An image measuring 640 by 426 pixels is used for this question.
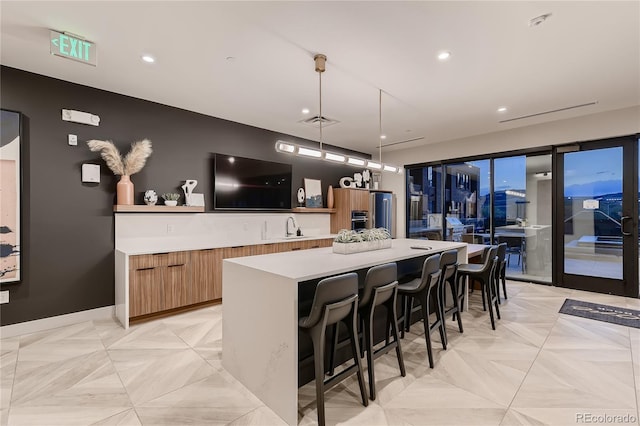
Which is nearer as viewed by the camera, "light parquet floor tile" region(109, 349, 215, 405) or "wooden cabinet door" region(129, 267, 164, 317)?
"light parquet floor tile" region(109, 349, 215, 405)

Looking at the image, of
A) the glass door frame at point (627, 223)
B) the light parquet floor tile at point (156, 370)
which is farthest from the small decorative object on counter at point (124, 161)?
the glass door frame at point (627, 223)

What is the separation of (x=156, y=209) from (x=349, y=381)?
3.21m

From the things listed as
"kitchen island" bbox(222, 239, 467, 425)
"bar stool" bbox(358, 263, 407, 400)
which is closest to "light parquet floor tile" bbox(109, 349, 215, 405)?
"kitchen island" bbox(222, 239, 467, 425)

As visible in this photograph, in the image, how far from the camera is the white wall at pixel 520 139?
4.72 m

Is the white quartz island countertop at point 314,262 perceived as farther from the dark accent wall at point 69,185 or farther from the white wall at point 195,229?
the dark accent wall at point 69,185

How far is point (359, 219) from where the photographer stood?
6.69m

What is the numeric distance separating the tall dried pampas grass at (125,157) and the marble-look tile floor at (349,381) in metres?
1.89

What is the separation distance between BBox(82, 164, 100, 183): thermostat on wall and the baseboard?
159 cm

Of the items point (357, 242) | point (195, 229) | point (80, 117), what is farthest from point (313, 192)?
point (80, 117)

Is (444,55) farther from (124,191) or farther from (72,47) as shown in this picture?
(124,191)

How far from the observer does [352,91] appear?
3.92 m

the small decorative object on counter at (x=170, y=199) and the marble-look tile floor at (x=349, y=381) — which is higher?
the small decorative object on counter at (x=170, y=199)

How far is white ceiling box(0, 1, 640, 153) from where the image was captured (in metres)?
2.40

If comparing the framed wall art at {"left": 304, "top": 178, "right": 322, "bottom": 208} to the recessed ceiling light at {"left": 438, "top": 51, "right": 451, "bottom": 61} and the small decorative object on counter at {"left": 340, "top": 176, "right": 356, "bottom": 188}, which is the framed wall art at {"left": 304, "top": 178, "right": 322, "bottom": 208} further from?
the recessed ceiling light at {"left": 438, "top": 51, "right": 451, "bottom": 61}
